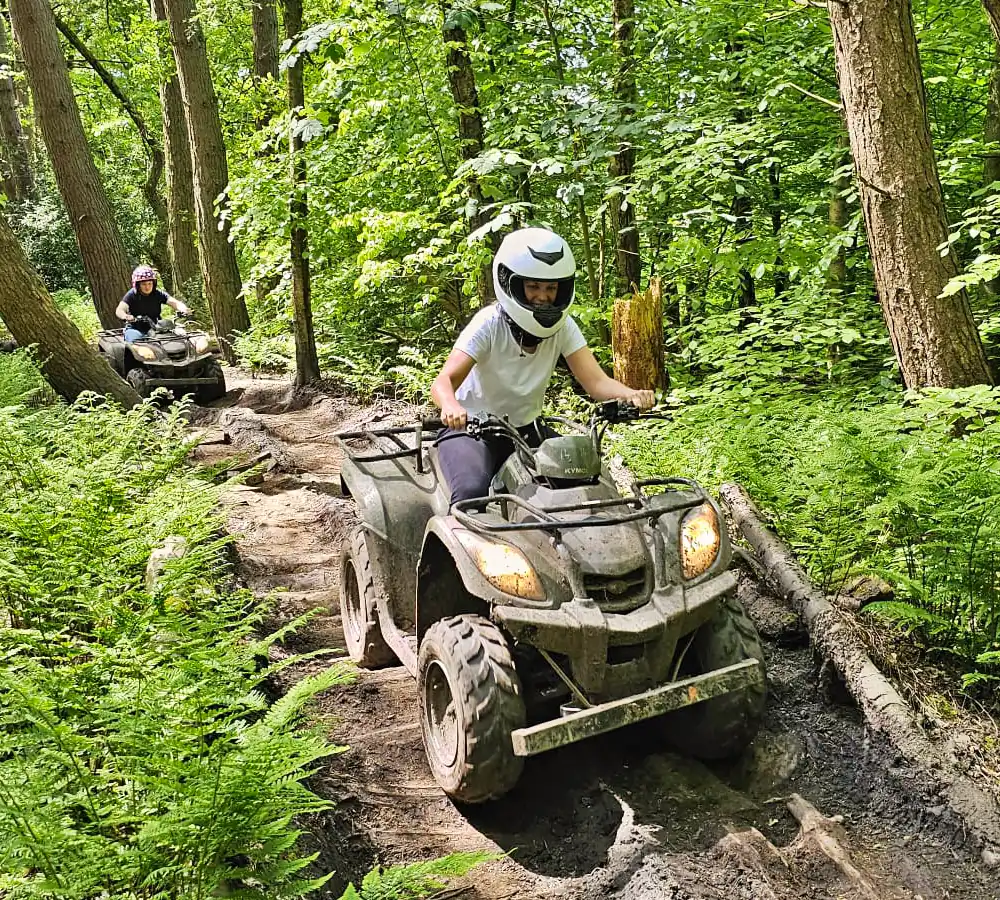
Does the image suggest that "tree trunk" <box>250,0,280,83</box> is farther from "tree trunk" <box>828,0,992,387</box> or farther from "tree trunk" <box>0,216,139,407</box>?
"tree trunk" <box>828,0,992,387</box>

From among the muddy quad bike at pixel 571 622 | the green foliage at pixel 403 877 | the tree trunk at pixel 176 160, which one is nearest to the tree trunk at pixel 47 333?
the muddy quad bike at pixel 571 622

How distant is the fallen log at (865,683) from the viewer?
2738mm

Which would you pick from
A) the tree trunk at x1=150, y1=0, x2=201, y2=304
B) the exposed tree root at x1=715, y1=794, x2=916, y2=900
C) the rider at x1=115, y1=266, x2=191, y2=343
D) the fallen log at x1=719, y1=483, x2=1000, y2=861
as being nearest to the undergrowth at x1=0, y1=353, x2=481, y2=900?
the exposed tree root at x1=715, y1=794, x2=916, y2=900

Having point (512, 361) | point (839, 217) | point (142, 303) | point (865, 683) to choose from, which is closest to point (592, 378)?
point (512, 361)

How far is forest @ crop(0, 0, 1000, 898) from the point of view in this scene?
2.51m

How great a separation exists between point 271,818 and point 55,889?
55cm

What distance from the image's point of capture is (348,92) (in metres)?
8.95

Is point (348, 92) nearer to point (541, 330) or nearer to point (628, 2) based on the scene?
point (628, 2)

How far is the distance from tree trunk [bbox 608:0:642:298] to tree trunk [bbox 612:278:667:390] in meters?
0.56

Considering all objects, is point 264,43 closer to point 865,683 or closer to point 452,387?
point 452,387

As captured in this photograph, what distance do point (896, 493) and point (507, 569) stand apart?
1847mm

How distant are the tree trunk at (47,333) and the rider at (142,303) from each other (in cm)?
297

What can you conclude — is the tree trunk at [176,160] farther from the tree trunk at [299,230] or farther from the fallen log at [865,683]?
the fallen log at [865,683]

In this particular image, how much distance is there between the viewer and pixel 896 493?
3738 mm
